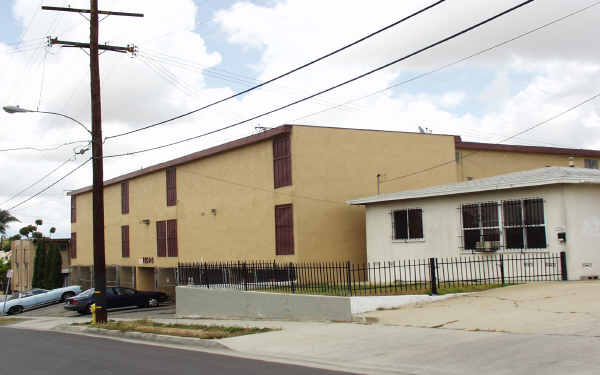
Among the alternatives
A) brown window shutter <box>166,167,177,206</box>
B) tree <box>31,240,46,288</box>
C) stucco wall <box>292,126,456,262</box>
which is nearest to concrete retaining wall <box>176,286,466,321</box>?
stucco wall <box>292,126,456,262</box>

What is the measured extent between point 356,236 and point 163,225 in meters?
14.1

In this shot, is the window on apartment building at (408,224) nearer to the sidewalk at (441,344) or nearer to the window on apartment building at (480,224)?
the window on apartment building at (480,224)

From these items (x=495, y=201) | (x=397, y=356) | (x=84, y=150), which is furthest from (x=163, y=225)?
(x=397, y=356)

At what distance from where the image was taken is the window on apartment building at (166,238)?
112 ft

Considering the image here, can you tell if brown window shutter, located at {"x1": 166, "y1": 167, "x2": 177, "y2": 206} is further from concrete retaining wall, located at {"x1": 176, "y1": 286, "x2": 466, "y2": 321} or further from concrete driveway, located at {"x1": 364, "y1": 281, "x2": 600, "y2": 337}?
concrete driveway, located at {"x1": 364, "y1": 281, "x2": 600, "y2": 337}

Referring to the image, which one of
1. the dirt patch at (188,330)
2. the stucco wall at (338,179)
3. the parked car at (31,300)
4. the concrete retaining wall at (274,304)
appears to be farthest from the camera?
the parked car at (31,300)

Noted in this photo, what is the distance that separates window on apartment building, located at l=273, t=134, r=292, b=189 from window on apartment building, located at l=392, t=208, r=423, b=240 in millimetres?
4529

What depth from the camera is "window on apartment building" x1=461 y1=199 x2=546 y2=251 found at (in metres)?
18.0

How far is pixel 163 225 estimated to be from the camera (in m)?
35.4

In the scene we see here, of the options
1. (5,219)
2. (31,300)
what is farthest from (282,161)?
(5,219)

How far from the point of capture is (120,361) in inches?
468

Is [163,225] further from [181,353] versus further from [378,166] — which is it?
[181,353]

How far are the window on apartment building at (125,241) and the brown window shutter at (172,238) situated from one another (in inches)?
275

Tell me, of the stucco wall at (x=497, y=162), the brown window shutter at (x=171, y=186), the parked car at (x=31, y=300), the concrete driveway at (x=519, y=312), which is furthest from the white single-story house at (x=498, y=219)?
the parked car at (x=31, y=300)
